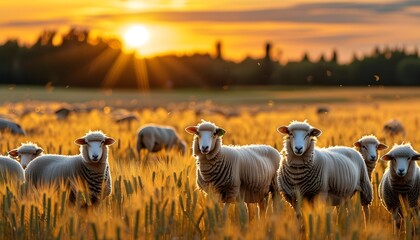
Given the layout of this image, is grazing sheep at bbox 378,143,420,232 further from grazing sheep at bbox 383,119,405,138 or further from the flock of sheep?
grazing sheep at bbox 383,119,405,138

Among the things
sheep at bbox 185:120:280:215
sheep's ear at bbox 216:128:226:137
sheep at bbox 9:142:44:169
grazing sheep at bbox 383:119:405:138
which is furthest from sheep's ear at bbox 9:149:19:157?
grazing sheep at bbox 383:119:405:138

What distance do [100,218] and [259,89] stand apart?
328 ft

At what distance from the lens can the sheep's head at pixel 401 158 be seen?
25.0ft

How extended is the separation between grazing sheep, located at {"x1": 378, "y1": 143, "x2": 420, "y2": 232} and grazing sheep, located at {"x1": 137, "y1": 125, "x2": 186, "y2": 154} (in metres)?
7.48

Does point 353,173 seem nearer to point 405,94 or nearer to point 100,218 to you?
point 100,218

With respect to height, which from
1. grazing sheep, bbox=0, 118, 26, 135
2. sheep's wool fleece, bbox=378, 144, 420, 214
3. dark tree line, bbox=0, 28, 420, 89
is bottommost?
sheep's wool fleece, bbox=378, 144, 420, 214

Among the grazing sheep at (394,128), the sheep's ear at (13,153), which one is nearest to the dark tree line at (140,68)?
the grazing sheep at (394,128)

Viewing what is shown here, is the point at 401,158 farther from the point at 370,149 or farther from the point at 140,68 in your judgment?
the point at 140,68

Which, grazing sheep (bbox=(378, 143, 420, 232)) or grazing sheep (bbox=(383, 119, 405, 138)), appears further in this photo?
grazing sheep (bbox=(383, 119, 405, 138))

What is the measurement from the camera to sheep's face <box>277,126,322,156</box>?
7.40 m

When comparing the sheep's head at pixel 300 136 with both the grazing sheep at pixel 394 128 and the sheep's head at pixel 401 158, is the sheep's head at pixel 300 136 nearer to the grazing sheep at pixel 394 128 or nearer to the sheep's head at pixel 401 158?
the sheep's head at pixel 401 158

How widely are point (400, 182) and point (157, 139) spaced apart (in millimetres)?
8051

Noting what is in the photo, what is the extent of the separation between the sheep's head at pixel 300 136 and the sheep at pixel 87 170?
6.73 feet

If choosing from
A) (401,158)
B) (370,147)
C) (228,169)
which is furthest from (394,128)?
(228,169)
